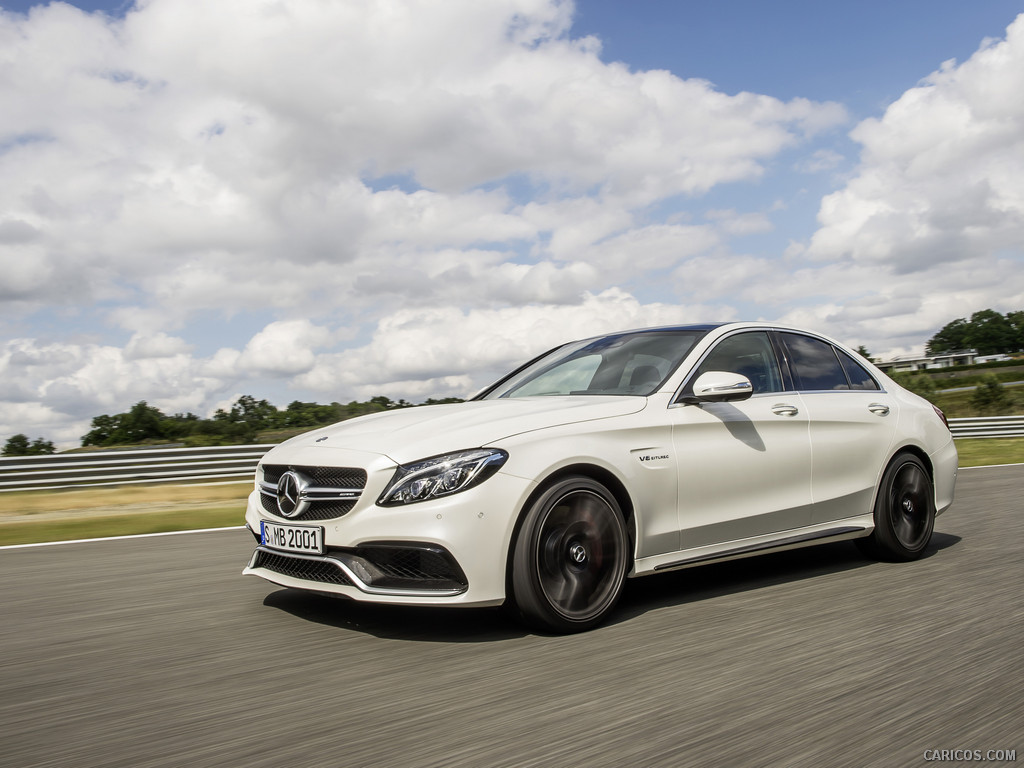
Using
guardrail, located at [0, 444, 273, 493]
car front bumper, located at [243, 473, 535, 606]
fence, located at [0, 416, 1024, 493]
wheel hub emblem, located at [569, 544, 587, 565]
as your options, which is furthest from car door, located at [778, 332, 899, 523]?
fence, located at [0, 416, 1024, 493]

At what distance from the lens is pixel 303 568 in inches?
165

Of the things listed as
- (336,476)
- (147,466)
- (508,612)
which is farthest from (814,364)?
(147,466)

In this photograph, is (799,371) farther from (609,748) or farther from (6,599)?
(6,599)

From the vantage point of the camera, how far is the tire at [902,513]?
5836 millimetres

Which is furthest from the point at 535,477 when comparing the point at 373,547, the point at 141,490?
the point at 141,490

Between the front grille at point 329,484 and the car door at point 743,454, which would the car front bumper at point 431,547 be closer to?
the front grille at point 329,484

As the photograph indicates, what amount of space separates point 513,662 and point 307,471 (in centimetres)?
137

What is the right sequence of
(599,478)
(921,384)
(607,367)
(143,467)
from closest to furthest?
(599,478), (607,367), (143,467), (921,384)

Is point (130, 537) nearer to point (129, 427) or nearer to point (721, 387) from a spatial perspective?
point (721, 387)

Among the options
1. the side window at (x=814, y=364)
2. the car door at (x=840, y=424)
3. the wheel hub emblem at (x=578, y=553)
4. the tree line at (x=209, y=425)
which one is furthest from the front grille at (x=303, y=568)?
the tree line at (x=209, y=425)

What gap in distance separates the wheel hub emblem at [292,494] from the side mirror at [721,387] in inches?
81.3

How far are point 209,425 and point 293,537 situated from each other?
18685 mm

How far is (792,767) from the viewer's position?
2570mm

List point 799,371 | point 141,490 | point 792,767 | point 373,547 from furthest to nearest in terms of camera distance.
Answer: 1. point 141,490
2. point 799,371
3. point 373,547
4. point 792,767
